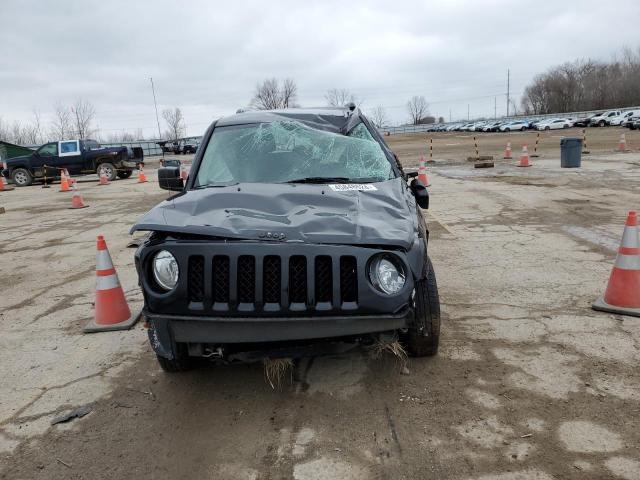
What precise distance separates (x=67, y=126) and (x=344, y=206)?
8083 centimetres

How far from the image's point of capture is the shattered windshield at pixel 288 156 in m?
3.64

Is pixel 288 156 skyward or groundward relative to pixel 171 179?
skyward

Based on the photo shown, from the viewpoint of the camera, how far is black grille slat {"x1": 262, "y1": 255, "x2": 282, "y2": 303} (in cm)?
250

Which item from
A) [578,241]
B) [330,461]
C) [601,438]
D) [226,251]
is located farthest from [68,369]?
[578,241]

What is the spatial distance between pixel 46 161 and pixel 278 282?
72.2 feet

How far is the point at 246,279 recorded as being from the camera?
8.32 feet

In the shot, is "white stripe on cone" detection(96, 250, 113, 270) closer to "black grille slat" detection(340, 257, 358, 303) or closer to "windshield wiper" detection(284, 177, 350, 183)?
"windshield wiper" detection(284, 177, 350, 183)

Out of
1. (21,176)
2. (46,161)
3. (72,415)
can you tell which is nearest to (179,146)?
(21,176)

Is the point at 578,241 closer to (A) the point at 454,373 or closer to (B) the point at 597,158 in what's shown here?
(A) the point at 454,373

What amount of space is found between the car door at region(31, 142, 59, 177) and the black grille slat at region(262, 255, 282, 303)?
2143cm

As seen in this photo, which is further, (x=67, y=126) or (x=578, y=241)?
(x=67, y=126)

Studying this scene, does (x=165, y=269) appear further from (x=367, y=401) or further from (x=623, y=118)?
(x=623, y=118)

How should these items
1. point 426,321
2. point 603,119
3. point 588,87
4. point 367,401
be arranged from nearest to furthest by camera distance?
1. point 367,401
2. point 426,321
3. point 603,119
4. point 588,87

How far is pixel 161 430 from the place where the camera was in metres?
2.76
